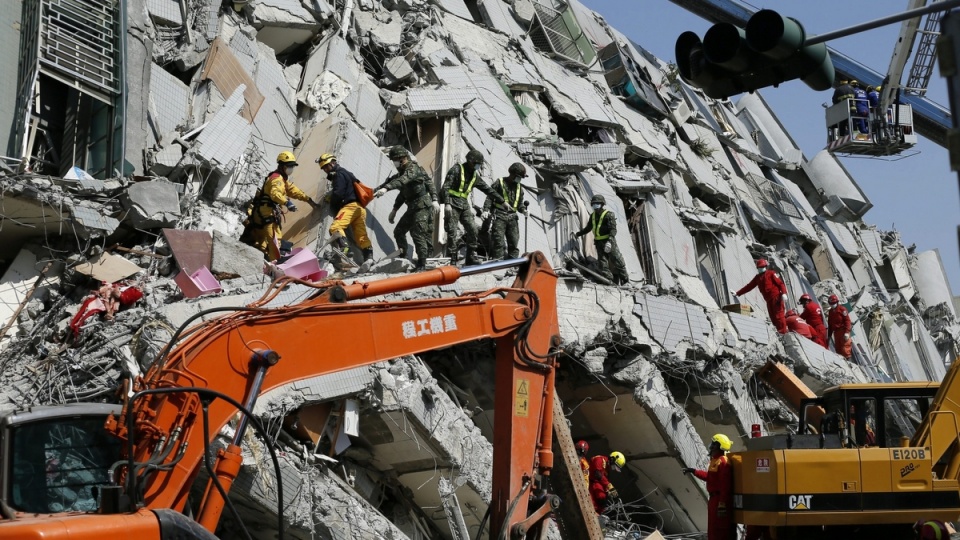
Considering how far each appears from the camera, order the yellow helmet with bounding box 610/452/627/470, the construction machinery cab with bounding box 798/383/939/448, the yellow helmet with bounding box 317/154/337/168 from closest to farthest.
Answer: the construction machinery cab with bounding box 798/383/939/448 → the yellow helmet with bounding box 317/154/337/168 → the yellow helmet with bounding box 610/452/627/470

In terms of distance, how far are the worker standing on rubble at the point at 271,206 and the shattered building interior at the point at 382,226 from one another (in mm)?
288

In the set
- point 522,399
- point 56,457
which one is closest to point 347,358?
point 522,399

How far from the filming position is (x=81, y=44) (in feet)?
41.9

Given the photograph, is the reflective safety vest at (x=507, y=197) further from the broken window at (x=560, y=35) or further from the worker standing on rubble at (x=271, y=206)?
the broken window at (x=560, y=35)

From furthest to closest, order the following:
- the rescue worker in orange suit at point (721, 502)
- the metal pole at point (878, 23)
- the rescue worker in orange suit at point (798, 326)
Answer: the rescue worker in orange suit at point (798, 326) < the rescue worker in orange suit at point (721, 502) < the metal pole at point (878, 23)

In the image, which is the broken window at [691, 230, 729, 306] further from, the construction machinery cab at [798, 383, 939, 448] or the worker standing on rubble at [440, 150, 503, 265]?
the construction machinery cab at [798, 383, 939, 448]

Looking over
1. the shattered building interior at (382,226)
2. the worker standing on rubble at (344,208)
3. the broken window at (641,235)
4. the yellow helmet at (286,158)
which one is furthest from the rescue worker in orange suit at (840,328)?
the yellow helmet at (286,158)

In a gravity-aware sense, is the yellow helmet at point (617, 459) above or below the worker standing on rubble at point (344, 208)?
below

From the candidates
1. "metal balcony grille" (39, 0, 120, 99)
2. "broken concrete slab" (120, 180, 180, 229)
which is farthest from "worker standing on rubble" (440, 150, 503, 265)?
"metal balcony grille" (39, 0, 120, 99)

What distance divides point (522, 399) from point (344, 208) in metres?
4.73

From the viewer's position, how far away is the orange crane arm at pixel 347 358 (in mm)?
6688

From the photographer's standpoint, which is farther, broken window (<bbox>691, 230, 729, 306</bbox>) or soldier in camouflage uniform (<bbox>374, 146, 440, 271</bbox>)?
broken window (<bbox>691, 230, 729, 306</bbox>)

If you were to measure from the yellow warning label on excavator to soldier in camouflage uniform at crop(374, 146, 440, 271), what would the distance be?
13.2 ft

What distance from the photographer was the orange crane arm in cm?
669
